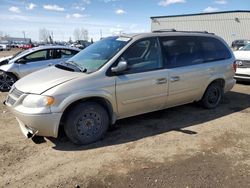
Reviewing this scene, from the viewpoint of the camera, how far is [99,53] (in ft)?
16.8

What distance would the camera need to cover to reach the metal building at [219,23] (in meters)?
43.4

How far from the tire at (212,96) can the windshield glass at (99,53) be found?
2455 millimetres

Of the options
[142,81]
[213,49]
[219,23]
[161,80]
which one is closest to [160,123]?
[161,80]

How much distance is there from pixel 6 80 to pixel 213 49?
6.61 meters

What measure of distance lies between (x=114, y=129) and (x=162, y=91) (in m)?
1.17

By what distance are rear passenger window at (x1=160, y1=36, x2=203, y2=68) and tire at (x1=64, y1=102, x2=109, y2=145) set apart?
1689mm

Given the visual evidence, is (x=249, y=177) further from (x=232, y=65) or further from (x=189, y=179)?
(x=232, y=65)

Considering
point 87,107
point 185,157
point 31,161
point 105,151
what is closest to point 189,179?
point 185,157

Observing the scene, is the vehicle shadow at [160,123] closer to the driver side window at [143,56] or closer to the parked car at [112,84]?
the parked car at [112,84]

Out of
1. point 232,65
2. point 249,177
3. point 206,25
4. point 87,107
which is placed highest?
point 206,25

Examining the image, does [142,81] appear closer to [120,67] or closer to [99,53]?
[120,67]

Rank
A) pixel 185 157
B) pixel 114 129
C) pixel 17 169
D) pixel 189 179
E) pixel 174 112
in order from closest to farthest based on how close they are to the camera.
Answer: pixel 189 179, pixel 17 169, pixel 185 157, pixel 114 129, pixel 174 112

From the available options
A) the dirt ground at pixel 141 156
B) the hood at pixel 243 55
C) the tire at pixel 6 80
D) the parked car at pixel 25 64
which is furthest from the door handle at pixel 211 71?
the tire at pixel 6 80

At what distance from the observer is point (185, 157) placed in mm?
4156
